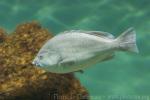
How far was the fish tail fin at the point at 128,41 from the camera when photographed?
337 centimetres

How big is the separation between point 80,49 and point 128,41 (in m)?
0.44

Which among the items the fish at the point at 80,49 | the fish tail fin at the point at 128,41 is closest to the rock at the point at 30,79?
the fish at the point at 80,49

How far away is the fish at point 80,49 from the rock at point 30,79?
A: 0.72m

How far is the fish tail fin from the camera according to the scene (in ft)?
11.1

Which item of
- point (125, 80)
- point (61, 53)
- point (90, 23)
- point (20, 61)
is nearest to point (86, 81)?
point (125, 80)

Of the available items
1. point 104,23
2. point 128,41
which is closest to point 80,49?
point 128,41

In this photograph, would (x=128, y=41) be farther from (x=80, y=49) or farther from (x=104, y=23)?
(x=104, y=23)

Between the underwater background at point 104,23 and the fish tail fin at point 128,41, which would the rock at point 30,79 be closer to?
the fish tail fin at point 128,41

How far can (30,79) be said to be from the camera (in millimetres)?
4227

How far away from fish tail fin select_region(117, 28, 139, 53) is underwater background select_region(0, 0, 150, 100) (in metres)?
3.95

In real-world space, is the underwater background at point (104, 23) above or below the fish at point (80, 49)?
above

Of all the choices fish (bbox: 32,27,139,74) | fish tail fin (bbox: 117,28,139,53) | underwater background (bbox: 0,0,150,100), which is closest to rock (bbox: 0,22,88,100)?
fish (bbox: 32,27,139,74)

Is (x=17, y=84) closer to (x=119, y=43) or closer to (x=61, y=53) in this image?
(x=61, y=53)

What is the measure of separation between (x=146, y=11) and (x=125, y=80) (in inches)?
62.0
